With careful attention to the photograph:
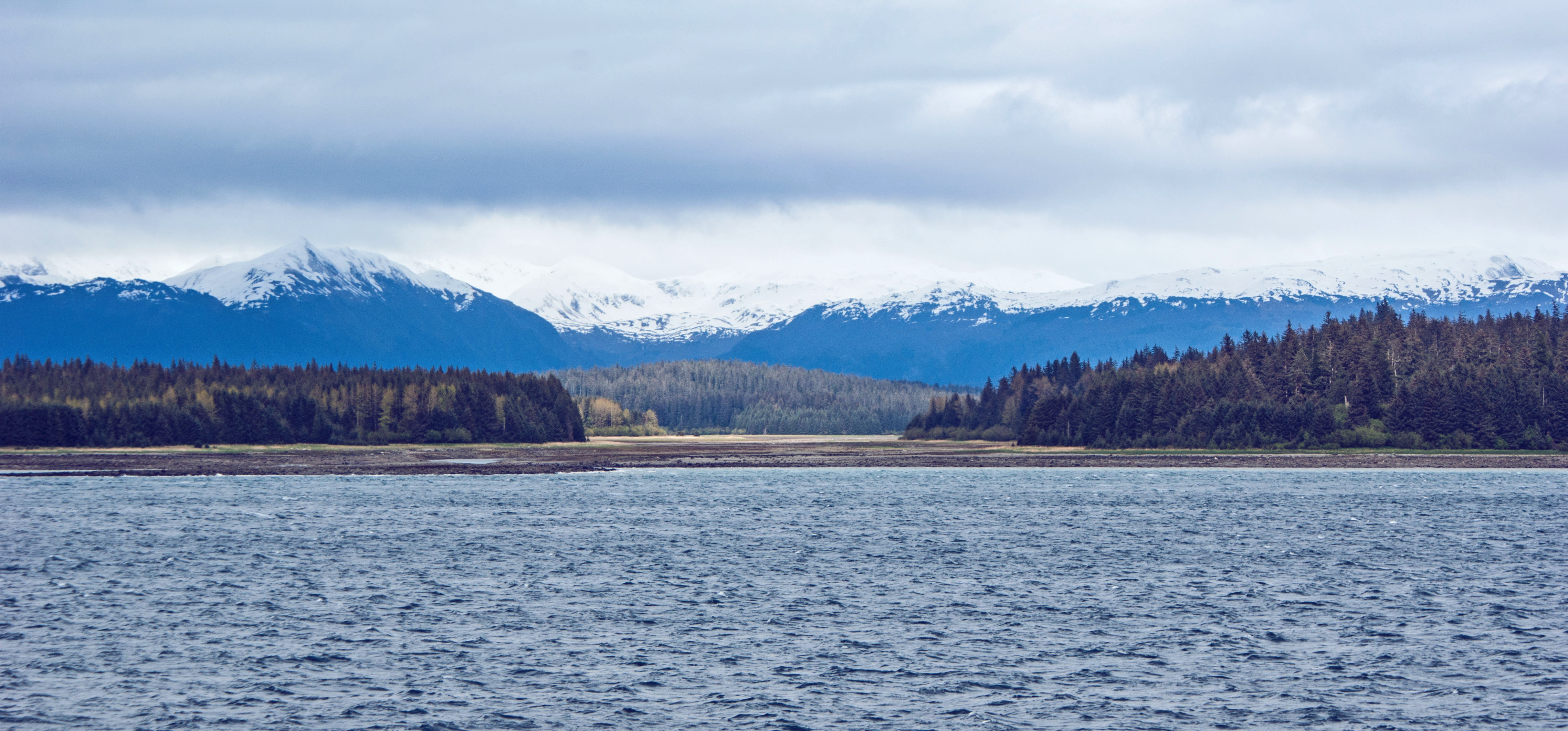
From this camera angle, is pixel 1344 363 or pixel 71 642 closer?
pixel 71 642

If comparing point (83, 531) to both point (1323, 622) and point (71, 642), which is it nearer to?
point (71, 642)

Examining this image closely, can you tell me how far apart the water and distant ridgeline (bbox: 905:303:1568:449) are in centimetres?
7270

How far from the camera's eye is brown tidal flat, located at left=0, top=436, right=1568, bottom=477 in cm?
13912

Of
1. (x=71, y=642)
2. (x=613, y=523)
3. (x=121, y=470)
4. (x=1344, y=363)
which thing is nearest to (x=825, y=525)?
(x=613, y=523)

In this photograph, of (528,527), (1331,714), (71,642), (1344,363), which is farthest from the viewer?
(1344,363)

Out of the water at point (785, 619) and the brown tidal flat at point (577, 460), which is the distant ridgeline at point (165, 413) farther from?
the water at point (785, 619)

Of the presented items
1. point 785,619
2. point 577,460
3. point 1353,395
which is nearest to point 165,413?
point 577,460

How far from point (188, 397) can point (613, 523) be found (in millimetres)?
120279

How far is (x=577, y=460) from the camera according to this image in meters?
167

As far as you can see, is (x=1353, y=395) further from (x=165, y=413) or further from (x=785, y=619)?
(x=165, y=413)

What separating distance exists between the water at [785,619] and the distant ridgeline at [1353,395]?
72703 mm

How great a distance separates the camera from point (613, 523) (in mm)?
82688

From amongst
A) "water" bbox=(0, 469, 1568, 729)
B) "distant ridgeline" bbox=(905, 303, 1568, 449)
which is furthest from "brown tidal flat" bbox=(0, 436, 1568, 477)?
"water" bbox=(0, 469, 1568, 729)

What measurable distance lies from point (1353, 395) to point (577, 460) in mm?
94734
